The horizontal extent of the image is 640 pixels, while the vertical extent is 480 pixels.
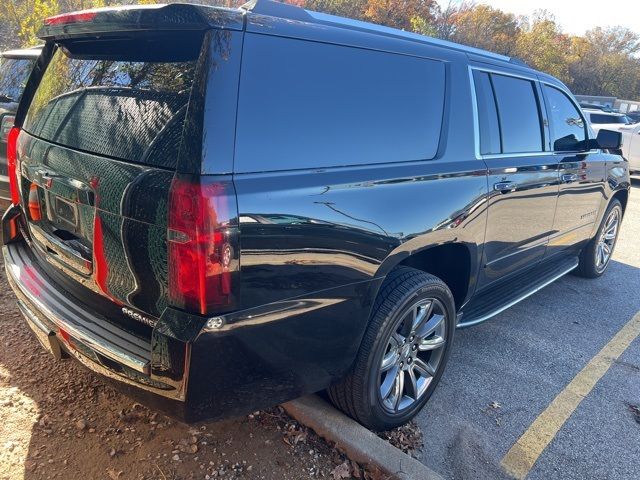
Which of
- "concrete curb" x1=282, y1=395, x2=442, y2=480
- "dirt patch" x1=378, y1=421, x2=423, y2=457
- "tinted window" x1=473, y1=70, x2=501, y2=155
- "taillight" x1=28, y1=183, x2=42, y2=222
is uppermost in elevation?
"tinted window" x1=473, y1=70, x2=501, y2=155

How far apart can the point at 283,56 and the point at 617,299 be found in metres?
4.54

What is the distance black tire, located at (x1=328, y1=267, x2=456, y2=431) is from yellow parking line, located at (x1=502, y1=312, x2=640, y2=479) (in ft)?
1.94

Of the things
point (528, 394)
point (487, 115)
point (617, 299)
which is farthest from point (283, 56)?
point (617, 299)

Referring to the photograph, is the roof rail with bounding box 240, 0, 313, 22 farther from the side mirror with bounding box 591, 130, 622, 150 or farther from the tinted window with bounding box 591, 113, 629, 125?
the tinted window with bounding box 591, 113, 629, 125

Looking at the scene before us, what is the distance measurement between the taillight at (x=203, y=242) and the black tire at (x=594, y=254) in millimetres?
4607

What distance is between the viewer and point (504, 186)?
3240 millimetres

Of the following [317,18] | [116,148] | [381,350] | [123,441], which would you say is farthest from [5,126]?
[381,350]

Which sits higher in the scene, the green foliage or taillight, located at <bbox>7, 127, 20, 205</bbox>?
the green foliage

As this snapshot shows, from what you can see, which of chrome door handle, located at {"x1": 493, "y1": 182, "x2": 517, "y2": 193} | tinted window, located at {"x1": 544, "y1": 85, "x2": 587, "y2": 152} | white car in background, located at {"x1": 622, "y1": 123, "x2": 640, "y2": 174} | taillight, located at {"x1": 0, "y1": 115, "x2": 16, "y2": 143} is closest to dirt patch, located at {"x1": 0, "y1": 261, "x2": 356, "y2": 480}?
chrome door handle, located at {"x1": 493, "y1": 182, "x2": 517, "y2": 193}

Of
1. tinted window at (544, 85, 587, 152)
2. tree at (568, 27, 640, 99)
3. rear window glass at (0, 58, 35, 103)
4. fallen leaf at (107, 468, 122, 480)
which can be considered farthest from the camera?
tree at (568, 27, 640, 99)

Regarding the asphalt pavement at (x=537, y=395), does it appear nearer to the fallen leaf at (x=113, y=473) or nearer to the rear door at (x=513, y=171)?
the rear door at (x=513, y=171)

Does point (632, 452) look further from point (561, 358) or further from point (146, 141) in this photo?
point (146, 141)

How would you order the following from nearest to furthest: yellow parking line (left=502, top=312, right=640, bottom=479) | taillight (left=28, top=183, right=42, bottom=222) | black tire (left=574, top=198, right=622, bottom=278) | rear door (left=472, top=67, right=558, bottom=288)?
1. taillight (left=28, top=183, right=42, bottom=222)
2. yellow parking line (left=502, top=312, right=640, bottom=479)
3. rear door (left=472, top=67, right=558, bottom=288)
4. black tire (left=574, top=198, right=622, bottom=278)

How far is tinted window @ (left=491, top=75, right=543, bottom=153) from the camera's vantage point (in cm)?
339
